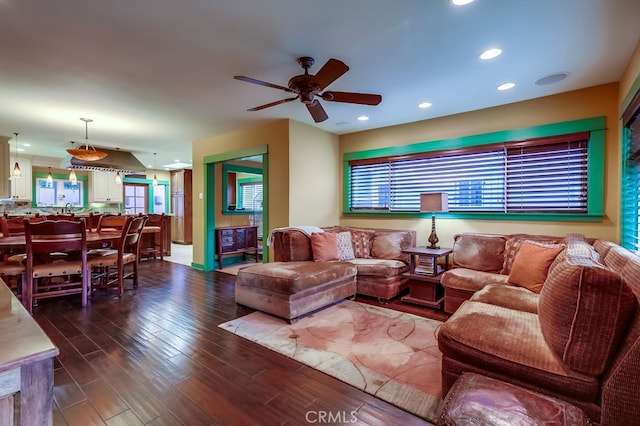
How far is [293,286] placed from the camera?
3.12 metres

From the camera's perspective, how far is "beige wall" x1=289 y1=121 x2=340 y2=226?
15.2 ft

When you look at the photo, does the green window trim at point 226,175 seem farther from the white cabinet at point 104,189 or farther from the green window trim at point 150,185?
the green window trim at point 150,185

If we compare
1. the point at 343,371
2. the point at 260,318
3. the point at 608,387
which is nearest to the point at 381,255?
the point at 260,318

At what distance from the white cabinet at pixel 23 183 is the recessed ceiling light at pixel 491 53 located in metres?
10.0

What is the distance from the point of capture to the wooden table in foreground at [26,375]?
73 cm

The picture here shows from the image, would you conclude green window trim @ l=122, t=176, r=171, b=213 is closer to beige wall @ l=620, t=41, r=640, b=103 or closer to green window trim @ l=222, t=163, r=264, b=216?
green window trim @ l=222, t=163, r=264, b=216

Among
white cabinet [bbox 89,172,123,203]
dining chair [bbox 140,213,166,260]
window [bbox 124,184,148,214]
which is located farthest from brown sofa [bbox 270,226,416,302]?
window [bbox 124,184,148,214]

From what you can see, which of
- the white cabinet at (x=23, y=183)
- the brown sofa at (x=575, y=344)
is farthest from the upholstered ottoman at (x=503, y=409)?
the white cabinet at (x=23, y=183)

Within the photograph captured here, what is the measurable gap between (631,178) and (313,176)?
12.2ft

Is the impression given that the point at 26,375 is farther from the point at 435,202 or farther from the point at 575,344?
the point at 435,202

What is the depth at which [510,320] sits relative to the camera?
6.55 feet

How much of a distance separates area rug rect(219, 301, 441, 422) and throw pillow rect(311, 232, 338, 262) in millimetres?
673

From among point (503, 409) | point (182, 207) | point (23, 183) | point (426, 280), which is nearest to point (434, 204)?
point (426, 280)

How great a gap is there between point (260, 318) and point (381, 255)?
79.1 inches
